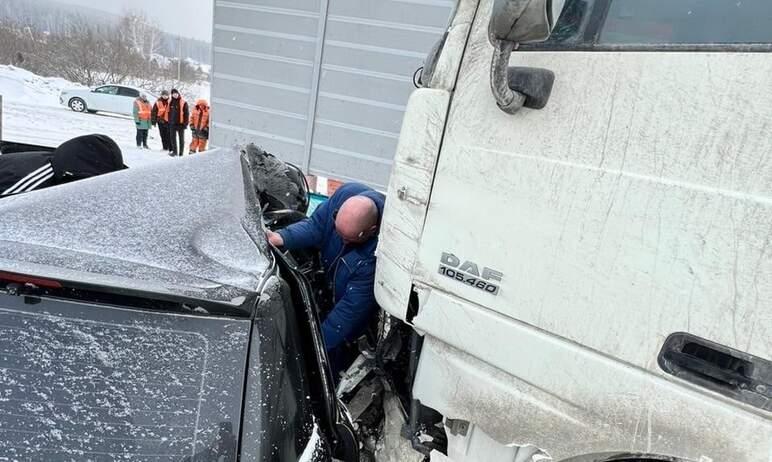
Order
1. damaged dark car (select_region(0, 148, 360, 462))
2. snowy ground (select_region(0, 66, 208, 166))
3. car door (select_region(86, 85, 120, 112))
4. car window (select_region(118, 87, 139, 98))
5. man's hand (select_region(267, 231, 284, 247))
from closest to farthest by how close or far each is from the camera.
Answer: damaged dark car (select_region(0, 148, 360, 462)) → man's hand (select_region(267, 231, 284, 247)) → snowy ground (select_region(0, 66, 208, 166)) → car door (select_region(86, 85, 120, 112)) → car window (select_region(118, 87, 139, 98))

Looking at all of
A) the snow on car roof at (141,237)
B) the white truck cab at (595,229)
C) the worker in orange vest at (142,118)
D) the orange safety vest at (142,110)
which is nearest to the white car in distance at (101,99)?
the worker in orange vest at (142,118)

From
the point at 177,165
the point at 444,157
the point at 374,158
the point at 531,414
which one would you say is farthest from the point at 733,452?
the point at 374,158

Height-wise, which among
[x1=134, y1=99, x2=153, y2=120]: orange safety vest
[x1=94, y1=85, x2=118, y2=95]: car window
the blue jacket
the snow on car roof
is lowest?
[x1=94, y1=85, x2=118, y2=95]: car window

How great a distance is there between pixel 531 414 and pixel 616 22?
1114 millimetres

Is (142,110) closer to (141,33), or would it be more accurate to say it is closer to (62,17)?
(141,33)

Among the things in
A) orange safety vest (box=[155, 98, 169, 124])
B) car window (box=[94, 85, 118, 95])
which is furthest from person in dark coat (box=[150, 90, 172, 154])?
car window (box=[94, 85, 118, 95])

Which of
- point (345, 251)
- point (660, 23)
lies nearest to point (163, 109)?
point (345, 251)

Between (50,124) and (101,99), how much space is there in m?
6.21

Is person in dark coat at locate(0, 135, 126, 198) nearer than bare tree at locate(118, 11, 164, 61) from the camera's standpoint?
Yes

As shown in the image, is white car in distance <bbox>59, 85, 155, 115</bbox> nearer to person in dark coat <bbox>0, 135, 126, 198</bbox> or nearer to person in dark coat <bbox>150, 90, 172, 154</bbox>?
person in dark coat <bbox>150, 90, 172, 154</bbox>

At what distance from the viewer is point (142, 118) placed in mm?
11758

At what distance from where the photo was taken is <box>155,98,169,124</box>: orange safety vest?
1147cm

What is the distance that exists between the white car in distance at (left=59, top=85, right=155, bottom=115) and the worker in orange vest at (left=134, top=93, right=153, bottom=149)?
6973mm

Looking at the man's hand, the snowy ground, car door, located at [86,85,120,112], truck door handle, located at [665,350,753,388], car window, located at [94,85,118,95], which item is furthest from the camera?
car window, located at [94,85,118,95]
